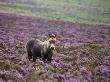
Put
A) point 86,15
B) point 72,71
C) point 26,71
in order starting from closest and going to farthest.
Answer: point 26,71 → point 72,71 → point 86,15

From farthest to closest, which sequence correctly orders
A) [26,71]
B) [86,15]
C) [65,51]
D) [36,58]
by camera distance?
[86,15] < [65,51] < [36,58] < [26,71]

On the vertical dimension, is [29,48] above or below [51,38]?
below

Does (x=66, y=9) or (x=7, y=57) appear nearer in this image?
(x=7, y=57)

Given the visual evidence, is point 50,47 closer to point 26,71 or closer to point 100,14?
point 26,71

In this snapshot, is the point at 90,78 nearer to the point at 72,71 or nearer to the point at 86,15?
the point at 72,71

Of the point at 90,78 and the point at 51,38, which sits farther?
the point at 51,38

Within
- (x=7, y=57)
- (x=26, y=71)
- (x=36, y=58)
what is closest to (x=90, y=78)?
(x=26, y=71)

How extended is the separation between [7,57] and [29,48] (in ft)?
5.23

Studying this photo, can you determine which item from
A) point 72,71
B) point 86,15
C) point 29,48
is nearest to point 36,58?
point 29,48

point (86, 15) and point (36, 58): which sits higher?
point (36, 58)

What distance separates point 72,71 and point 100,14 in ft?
204

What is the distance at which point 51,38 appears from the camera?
13703 millimetres

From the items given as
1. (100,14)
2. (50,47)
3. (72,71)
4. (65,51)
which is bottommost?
(100,14)

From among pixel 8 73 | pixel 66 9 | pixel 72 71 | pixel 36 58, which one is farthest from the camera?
pixel 66 9
